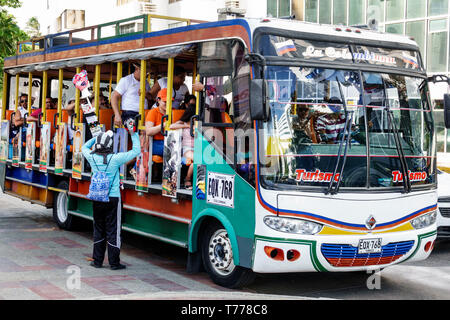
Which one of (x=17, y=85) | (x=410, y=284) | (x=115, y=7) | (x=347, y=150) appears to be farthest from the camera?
(x=115, y=7)

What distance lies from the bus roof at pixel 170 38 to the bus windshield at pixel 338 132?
49cm

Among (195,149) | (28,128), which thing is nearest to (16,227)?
(28,128)

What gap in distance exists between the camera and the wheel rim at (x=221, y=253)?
7520 mm

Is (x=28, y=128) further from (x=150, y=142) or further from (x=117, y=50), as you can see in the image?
(x=150, y=142)

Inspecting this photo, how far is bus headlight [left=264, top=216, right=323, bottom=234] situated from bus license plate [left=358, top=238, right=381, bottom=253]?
0.54m

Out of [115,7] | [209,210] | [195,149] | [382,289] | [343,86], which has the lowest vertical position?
[382,289]

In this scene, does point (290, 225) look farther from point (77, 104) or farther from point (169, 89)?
point (77, 104)

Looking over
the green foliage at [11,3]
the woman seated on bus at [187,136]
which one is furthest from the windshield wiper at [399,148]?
the green foliage at [11,3]

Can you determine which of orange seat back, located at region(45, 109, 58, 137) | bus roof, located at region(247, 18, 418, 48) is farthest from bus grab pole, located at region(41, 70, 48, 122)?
bus roof, located at region(247, 18, 418, 48)

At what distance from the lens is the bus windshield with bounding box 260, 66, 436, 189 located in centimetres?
695

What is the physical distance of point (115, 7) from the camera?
120ft

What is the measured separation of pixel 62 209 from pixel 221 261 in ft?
17.5

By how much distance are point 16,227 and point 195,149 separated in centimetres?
536

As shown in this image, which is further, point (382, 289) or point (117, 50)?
point (117, 50)
